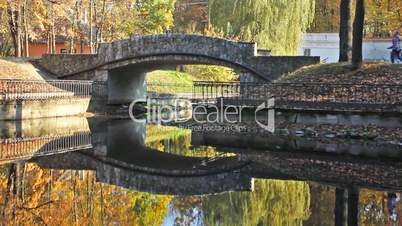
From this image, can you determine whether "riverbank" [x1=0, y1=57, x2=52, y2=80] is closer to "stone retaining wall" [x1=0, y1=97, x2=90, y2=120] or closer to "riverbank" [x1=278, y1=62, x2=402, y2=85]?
"stone retaining wall" [x1=0, y1=97, x2=90, y2=120]

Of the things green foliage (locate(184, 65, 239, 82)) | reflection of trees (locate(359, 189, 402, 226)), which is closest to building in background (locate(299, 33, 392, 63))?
green foliage (locate(184, 65, 239, 82))

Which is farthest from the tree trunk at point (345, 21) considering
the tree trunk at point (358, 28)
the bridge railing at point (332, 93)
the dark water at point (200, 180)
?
the dark water at point (200, 180)

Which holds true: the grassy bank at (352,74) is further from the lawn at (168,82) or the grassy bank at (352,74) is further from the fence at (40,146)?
the lawn at (168,82)

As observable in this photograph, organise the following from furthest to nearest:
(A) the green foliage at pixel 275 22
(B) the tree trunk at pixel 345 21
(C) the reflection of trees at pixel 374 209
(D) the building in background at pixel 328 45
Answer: (D) the building in background at pixel 328 45 < (A) the green foliage at pixel 275 22 < (B) the tree trunk at pixel 345 21 < (C) the reflection of trees at pixel 374 209

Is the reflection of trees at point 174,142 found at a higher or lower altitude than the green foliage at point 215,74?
lower

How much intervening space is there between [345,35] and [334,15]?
3369 centimetres

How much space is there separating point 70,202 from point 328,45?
136ft

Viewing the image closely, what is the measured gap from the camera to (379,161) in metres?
12.4

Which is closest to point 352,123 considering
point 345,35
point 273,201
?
point 345,35

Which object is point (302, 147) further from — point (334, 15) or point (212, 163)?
point (334, 15)

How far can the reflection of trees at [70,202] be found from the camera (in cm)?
769

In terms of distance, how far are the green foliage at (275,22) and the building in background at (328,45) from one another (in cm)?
920

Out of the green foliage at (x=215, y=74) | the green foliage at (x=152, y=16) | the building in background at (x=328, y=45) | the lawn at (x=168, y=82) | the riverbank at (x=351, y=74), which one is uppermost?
the green foliage at (x=152, y=16)

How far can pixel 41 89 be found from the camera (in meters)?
25.5
